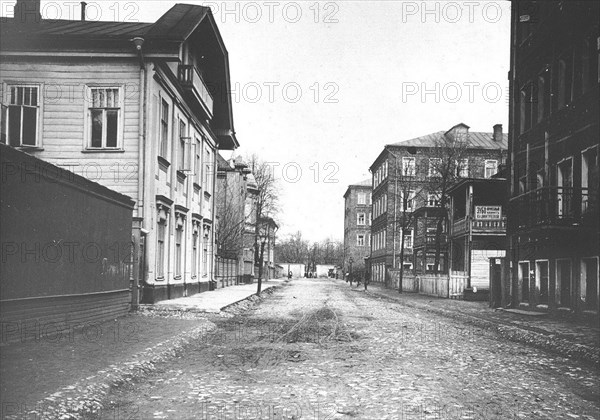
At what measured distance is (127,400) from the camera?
20.5 ft

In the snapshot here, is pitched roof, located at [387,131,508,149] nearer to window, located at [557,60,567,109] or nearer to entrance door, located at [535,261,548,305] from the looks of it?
entrance door, located at [535,261,548,305]

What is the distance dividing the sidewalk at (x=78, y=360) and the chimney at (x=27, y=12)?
12.1 m

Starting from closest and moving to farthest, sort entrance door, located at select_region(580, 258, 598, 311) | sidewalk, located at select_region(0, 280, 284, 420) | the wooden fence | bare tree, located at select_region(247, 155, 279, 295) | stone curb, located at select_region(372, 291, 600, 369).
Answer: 1. sidewalk, located at select_region(0, 280, 284, 420)
2. stone curb, located at select_region(372, 291, 600, 369)
3. entrance door, located at select_region(580, 258, 598, 311)
4. the wooden fence
5. bare tree, located at select_region(247, 155, 279, 295)

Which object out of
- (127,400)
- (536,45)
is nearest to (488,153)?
(536,45)

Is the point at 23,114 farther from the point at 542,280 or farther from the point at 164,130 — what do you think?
the point at 542,280

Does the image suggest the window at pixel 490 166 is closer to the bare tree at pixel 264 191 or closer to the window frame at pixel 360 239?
the bare tree at pixel 264 191

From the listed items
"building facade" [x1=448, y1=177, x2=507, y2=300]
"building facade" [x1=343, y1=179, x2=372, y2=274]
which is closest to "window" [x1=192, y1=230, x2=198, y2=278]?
"building facade" [x1=448, y1=177, x2=507, y2=300]

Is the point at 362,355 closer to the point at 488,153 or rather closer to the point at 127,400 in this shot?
the point at 127,400

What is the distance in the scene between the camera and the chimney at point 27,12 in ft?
66.5

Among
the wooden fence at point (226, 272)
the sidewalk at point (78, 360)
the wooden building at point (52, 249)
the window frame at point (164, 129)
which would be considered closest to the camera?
the sidewalk at point (78, 360)

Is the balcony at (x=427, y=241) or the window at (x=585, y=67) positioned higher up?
the window at (x=585, y=67)

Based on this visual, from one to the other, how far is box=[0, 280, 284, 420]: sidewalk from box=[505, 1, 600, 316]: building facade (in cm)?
1067

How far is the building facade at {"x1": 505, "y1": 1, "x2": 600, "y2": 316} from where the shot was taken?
55.3 feet

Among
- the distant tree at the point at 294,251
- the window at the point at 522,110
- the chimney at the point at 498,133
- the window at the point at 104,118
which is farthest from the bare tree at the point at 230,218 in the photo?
the distant tree at the point at 294,251
